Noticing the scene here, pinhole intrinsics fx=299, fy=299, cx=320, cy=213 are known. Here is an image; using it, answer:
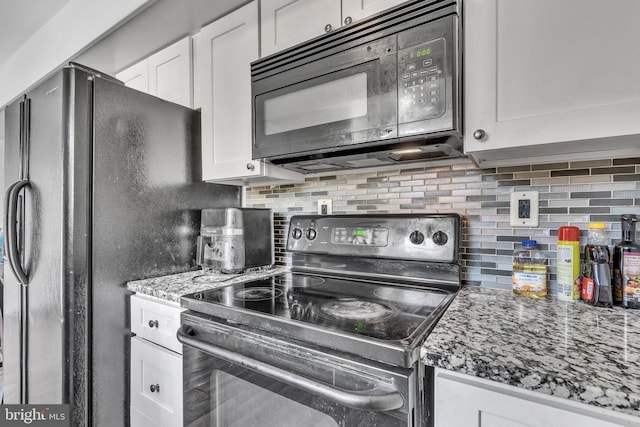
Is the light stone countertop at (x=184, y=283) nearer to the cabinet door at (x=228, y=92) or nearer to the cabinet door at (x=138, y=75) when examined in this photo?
the cabinet door at (x=228, y=92)

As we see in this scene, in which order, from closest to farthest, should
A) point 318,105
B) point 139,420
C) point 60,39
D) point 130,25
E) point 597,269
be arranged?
point 597,269 < point 318,105 < point 139,420 < point 130,25 < point 60,39

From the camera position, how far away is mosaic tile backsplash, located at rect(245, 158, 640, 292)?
959 millimetres

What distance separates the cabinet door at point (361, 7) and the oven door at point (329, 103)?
0.13 m

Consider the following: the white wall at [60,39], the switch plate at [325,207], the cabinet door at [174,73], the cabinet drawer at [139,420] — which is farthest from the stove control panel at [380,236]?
the white wall at [60,39]

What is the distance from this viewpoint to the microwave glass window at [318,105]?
1.03m

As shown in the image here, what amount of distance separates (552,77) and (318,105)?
69cm

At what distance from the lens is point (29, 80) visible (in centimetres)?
228

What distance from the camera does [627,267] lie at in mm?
866

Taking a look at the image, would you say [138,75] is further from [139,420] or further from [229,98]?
[139,420]

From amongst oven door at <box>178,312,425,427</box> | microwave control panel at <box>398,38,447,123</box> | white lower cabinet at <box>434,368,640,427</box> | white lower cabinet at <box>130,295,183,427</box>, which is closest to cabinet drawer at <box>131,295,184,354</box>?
white lower cabinet at <box>130,295,183,427</box>

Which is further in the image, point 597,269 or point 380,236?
point 380,236

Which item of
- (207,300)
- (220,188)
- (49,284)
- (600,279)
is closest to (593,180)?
(600,279)

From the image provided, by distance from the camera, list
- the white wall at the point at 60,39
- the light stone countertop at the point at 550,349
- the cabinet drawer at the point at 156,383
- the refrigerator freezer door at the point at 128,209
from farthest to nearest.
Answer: the white wall at the point at 60,39
the refrigerator freezer door at the point at 128,209
the cabinet drawer at the point at 156,383
the light stone countertop at the point at 550,349

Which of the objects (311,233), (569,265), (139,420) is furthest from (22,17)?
(569,265)
